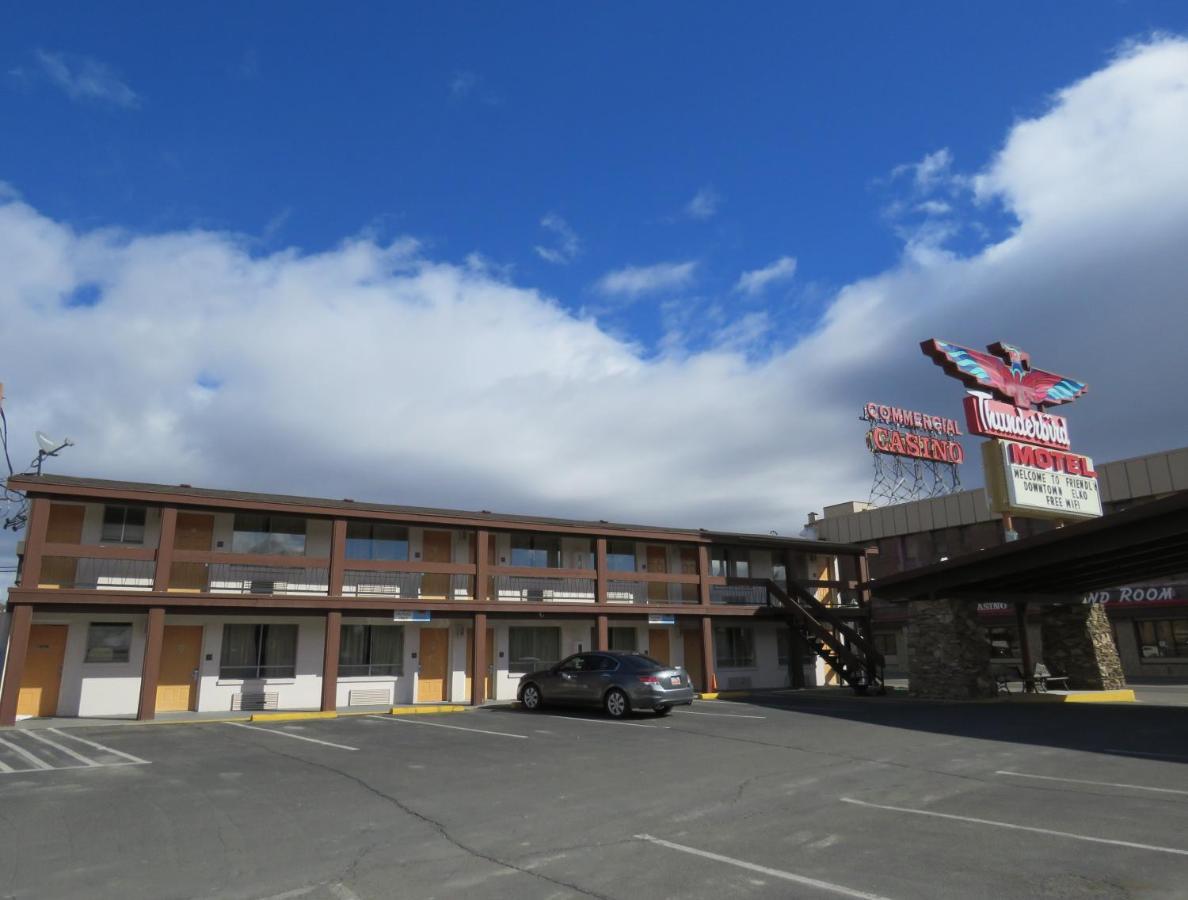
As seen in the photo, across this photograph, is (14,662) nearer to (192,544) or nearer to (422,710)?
(192,544)

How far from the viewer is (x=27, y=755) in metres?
12.1

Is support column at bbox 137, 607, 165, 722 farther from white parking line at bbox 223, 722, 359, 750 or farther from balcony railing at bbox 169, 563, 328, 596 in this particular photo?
white parking line at bbox 223, 722, 359, 750

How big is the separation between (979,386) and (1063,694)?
30.2ft

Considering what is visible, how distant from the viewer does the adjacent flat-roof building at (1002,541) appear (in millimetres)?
34938

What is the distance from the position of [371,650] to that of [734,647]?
531 inches

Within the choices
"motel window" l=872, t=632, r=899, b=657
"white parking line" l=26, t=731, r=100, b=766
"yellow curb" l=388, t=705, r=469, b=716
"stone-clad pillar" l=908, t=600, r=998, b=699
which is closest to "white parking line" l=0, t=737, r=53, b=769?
"white parking line" l=26, t=731, r=100, b=766

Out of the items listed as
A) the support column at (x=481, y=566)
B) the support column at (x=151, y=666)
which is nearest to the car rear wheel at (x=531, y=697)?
the support column at (x=481, y=566)

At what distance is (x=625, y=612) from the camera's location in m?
24.7

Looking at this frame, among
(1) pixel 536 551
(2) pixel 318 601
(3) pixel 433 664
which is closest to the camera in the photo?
(2) pixel 318 601

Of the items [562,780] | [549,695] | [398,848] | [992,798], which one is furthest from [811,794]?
[549,695]

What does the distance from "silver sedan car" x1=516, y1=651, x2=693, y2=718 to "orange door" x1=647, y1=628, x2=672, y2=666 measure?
29.7ft

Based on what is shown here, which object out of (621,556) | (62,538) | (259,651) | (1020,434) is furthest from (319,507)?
(1020,434)

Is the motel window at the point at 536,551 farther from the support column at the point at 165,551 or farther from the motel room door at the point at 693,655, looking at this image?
the support column at the point at 165,551

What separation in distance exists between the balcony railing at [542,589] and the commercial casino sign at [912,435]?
30743mm
